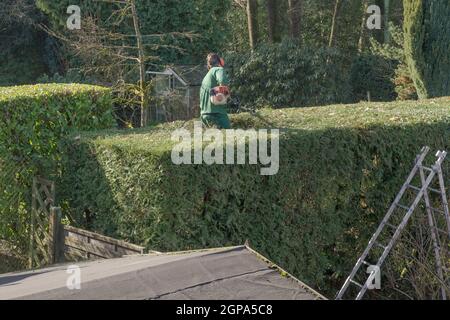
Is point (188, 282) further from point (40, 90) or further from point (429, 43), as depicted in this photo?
point (429, 43)

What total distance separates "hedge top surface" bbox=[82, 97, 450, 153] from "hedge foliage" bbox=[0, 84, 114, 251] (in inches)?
44.6

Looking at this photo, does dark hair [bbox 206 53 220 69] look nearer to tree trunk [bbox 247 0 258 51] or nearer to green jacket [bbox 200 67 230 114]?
green jacket [bbox 200 67 230 114]

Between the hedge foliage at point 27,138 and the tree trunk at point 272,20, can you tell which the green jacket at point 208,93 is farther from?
the tree trunk at point 272,20

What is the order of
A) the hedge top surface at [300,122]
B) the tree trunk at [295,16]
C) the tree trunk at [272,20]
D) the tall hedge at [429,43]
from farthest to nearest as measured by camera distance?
the tree trunk at [272,20], the tree trunk at [295,16], the tall hedge at [429,43], the hedge top surface at [300,122]

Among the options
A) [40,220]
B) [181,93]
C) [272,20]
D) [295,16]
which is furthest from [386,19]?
[40,220]

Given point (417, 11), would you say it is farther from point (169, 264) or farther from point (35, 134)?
point (169, 264)

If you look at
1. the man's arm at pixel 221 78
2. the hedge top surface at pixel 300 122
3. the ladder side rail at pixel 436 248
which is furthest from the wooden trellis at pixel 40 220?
the ladder side rail at pixel 436 248

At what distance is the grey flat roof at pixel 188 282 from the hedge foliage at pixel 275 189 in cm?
242

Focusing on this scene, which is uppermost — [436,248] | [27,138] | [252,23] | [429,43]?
[252,23]

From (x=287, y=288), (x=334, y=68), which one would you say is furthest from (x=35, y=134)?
(x=334, y=68)

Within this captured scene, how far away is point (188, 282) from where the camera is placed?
4.92 metres

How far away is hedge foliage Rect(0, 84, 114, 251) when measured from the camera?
10.6 m

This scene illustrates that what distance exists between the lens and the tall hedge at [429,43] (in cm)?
1917

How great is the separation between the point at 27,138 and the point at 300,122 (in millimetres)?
3942
